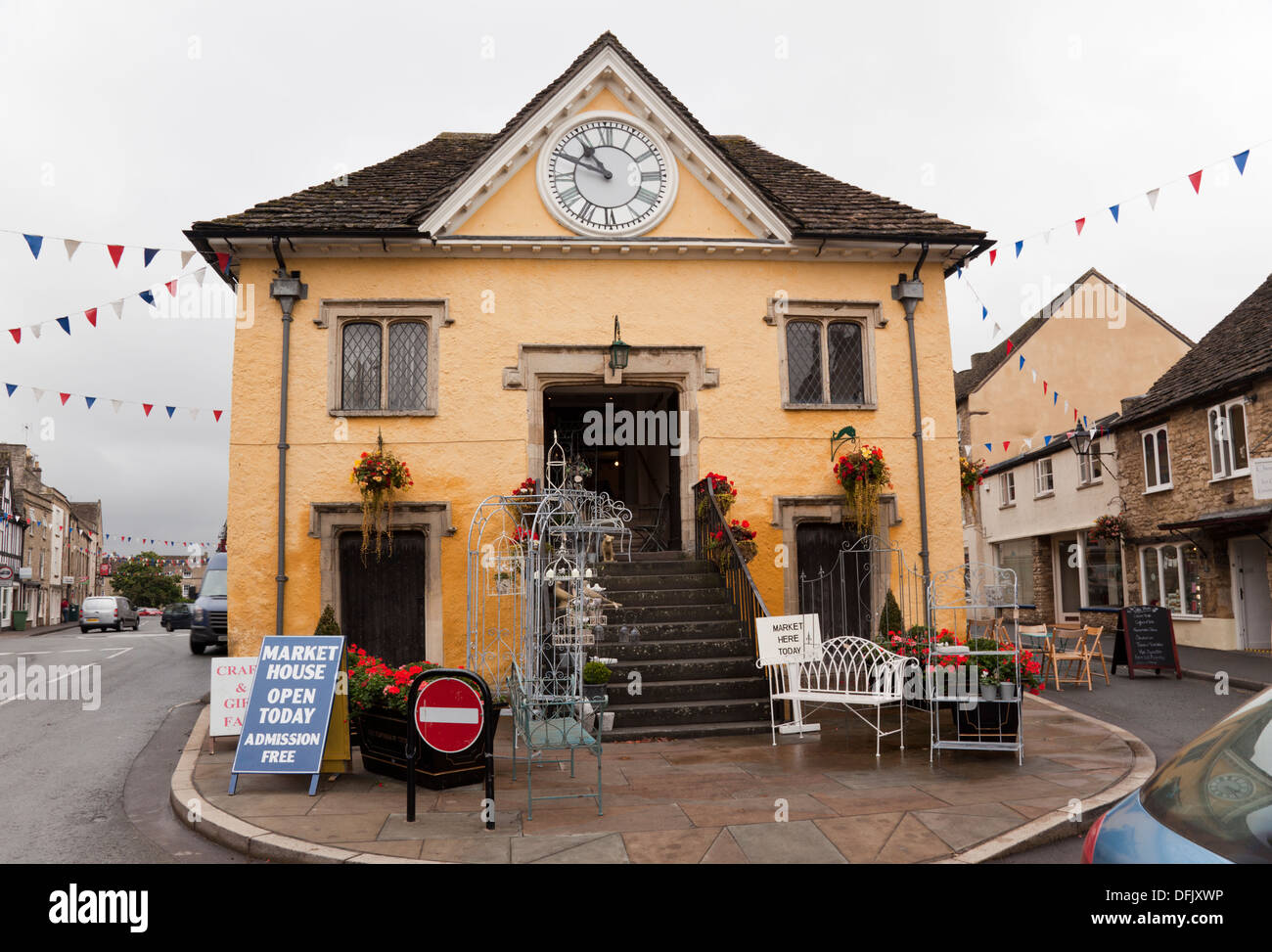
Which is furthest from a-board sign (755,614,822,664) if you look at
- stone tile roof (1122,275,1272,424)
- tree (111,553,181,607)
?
tree (111,553,181,607)

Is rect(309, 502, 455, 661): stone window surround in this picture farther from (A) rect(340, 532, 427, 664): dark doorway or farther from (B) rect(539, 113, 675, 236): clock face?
(B) rect(539, 113, 675, 236): clock face

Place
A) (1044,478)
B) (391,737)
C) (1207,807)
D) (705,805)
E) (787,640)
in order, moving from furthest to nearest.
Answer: (1044,478), (787,640), (391,737), (705,805), (1207,807)

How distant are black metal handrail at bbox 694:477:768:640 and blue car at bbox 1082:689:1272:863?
6.71m

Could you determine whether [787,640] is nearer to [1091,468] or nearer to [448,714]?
[448,714]

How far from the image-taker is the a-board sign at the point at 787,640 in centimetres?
941

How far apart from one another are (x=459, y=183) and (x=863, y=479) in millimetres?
6870

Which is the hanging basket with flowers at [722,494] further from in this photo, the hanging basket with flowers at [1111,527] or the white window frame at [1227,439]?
the hanging basket with flowers at [1111,527]

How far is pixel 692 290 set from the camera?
1304 centimetres

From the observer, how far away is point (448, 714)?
6.95m

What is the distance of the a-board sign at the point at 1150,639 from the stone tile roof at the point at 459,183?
6.93 metres

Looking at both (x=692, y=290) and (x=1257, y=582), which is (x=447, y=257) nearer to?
(x=692, y=290)

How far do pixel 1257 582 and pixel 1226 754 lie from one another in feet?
65.1

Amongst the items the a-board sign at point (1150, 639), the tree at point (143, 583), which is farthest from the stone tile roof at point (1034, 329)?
the tree at point (143, 583)

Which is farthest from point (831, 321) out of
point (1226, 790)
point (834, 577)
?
point (1226, 790)
